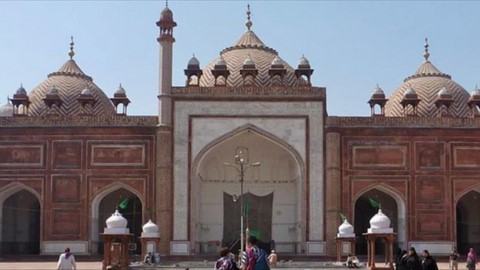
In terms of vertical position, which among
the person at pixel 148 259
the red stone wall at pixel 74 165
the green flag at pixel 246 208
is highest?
the red stone wall at pixel 74 165

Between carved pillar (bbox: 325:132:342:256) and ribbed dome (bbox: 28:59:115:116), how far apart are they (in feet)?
24.4

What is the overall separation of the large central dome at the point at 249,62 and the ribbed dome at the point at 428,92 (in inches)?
148

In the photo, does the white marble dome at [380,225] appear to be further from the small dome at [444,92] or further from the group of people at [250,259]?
the group of people at [250,259]

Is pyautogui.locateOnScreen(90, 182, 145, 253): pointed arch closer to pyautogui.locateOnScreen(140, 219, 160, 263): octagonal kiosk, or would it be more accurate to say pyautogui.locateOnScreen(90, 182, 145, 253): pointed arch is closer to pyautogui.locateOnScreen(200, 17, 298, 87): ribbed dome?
pyautogui.locateOnScreen(140, 219, 160, 263): octagonal kiosk

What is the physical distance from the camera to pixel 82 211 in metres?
21.1

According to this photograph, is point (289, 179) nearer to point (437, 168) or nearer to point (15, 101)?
point (437, 168)

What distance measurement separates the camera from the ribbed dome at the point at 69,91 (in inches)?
976

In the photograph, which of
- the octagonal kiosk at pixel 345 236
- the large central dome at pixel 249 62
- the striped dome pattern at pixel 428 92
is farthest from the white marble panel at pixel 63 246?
the striped dome pattern at pixel 428 92

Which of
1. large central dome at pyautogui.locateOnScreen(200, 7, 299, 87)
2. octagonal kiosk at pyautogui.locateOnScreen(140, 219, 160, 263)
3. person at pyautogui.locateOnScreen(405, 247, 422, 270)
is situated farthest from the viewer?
large central dome at pyautogui.locateOnScreen(200, 7, 299, 87)

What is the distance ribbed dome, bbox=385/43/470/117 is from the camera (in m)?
25.0

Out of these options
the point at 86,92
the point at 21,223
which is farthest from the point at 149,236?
the point at 86,92

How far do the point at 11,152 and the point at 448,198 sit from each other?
11.4m

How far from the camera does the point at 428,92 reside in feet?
83.6

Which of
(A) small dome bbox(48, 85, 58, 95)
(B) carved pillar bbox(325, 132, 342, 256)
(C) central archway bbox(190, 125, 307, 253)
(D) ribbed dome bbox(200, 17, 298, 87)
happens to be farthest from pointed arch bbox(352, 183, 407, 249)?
(A) small dome bbox(48, 85, 58, 95)
